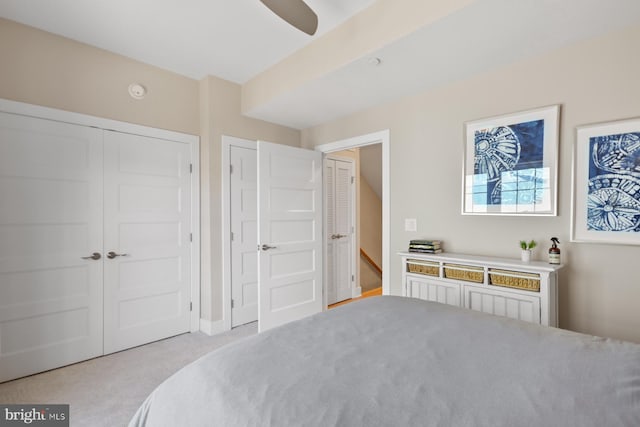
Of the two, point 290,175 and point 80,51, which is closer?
point 80,51

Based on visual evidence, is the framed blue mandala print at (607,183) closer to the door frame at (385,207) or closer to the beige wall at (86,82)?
the door frame at (385,207)

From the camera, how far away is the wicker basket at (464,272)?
2215 millimetres

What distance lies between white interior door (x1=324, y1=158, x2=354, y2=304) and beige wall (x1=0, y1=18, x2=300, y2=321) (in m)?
0.89

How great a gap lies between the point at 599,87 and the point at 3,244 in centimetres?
422

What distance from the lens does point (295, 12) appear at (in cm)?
165

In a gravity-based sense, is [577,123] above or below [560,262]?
above

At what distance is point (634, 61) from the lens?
1818mm

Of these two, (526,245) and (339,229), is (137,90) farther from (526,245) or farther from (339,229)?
(526,245)

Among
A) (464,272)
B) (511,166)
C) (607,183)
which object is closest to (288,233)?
(464,272)

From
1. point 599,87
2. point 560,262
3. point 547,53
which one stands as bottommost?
point 560,262

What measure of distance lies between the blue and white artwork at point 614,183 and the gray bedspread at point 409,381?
3.34 ft

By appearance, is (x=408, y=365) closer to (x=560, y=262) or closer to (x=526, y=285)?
(x=526, y=285)

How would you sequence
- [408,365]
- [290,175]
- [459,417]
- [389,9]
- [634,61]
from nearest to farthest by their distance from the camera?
[459,417], [408,365], [634,61], [389,9], [290,175]

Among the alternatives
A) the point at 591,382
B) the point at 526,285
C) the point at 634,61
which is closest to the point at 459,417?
the point at 591,382
